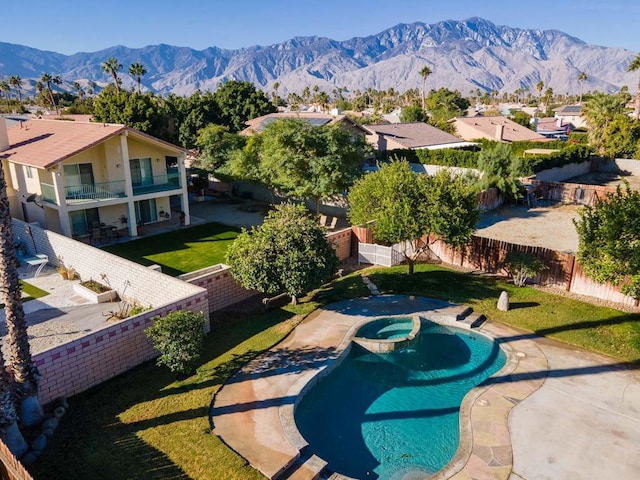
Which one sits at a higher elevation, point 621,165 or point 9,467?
point 621,165

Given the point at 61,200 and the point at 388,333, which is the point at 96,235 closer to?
the point at 61,200

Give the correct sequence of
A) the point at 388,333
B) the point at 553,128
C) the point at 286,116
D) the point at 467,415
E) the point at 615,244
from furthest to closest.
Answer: the point at 553,128
the point at 286,116
the point at 388,333
the point at 615,244
the point at 467,415

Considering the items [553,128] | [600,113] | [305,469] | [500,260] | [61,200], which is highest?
[600,113]

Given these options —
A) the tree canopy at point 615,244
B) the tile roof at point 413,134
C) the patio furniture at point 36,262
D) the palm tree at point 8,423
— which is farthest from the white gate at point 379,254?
the tile roof at point 413,134

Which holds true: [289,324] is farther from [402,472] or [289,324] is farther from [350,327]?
[402,472]

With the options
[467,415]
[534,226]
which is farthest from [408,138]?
[467,415]

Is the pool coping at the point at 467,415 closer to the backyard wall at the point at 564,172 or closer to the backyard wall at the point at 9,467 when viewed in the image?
the backyard wall at the point at 9,467

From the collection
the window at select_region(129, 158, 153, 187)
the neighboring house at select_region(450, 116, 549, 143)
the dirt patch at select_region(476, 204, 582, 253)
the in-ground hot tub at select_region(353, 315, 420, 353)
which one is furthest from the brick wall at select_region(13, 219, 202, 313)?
the neighboring house at select_region(450, 116, 549, 143)
